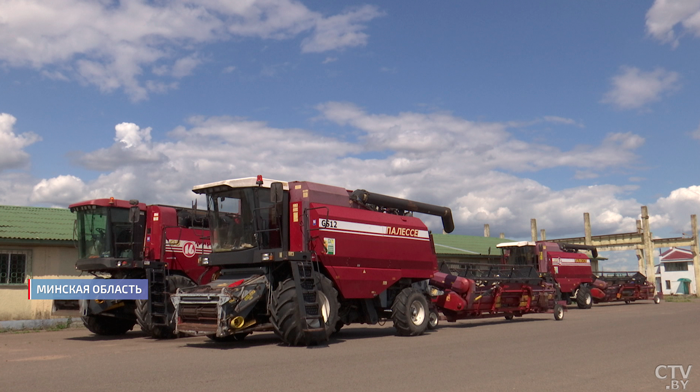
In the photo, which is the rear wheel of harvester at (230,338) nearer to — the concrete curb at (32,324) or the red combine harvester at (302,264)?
the red combine harvester at (302,264)

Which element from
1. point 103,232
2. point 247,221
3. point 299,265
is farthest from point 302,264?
point 103,232

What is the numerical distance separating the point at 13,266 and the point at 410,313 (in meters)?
14.1

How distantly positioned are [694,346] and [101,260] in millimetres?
13609

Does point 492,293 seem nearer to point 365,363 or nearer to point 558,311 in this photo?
point 558,311

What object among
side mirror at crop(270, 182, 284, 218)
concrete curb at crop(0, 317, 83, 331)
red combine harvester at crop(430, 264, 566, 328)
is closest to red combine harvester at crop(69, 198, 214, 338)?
side mirror at crop(270, 182, 284, 218)

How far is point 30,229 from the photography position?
2136 centimetres

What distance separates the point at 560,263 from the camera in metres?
30.3

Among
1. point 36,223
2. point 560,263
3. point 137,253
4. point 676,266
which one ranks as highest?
point 36,223

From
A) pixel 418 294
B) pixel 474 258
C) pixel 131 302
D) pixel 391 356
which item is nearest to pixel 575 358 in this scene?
pixel 391 356

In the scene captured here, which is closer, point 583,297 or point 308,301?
point 308,301

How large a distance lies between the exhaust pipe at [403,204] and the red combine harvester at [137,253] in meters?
4.05

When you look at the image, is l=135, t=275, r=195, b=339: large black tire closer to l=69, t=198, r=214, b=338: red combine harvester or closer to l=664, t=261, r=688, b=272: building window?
l=69, t=198, r=214, b=338: red combine harvester

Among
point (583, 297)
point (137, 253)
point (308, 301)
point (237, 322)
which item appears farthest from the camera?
point (583, 297)

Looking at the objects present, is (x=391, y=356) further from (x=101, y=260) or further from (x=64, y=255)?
(x=64, y=255)
